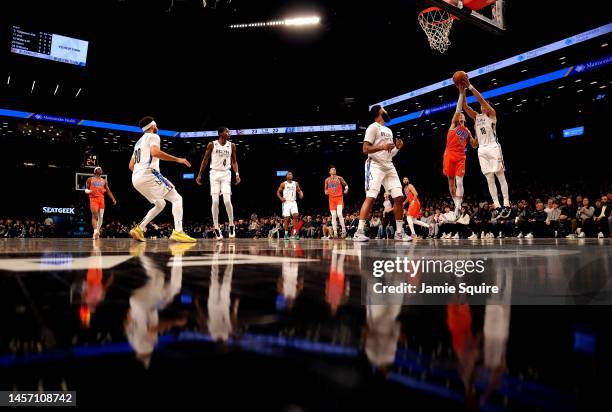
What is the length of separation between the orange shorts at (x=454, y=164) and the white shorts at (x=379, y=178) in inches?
85.3

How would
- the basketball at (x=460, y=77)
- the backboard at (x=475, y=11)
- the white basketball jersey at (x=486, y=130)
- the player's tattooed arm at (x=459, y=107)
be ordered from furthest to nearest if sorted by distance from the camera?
1. the white basketball jersey at (x=486, y=130)
2. the backboard at (x=475, y=11)
3. the player's tattooed arm at (x=459, y=107)
4. the basketball at (x=460, y=77)

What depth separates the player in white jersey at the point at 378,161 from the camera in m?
6.23

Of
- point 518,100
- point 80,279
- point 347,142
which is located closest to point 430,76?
point 518,100

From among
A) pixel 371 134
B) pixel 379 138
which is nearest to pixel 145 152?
pixel 371 134

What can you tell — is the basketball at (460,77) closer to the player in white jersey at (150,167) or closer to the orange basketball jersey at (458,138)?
the orange basketball jersey at (458,138)

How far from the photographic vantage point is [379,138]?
20.8 feet

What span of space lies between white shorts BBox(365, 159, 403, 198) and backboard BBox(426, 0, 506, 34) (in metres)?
3.01

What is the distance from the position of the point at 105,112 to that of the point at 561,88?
78.5ft

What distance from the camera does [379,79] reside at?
2270 centimetres

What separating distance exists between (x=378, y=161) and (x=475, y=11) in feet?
12.7

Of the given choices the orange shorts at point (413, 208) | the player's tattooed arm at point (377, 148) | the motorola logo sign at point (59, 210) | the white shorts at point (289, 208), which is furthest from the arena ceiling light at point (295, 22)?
the motorola logo sign at point (59, 210)

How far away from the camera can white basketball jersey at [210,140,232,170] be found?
8.56 m

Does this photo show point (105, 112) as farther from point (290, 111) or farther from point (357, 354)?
point (357, 354)

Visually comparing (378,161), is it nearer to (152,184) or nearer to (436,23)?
(152,184)
